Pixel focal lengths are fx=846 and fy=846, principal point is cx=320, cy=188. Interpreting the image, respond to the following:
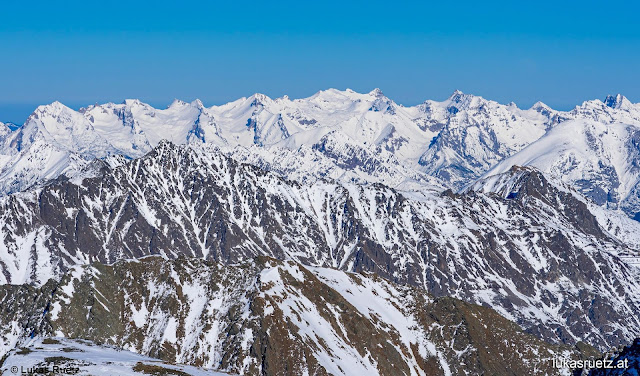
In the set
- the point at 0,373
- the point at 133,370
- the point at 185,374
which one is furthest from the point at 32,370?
the point at 185,374

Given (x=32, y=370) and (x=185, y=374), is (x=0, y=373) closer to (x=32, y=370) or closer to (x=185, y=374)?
(x=32, y=370)

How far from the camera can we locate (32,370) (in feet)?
601

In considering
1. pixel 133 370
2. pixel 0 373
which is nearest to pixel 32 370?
pixel 0 373

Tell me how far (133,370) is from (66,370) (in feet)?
55.3

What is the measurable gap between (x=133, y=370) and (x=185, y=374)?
12147mm

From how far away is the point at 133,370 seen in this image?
639ft

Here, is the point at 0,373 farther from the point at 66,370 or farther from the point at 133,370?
the point at 133,370

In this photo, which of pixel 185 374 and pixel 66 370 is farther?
pixel 185 374

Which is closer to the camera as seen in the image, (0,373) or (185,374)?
(0,373)

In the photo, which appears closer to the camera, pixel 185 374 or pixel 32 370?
pixel 32 370

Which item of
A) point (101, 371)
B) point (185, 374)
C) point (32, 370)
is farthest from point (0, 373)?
point (185, 374)

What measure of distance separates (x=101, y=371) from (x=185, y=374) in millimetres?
20297

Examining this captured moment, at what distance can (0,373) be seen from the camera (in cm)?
18400

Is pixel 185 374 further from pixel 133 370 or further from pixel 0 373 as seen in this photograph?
pixel 0 373
